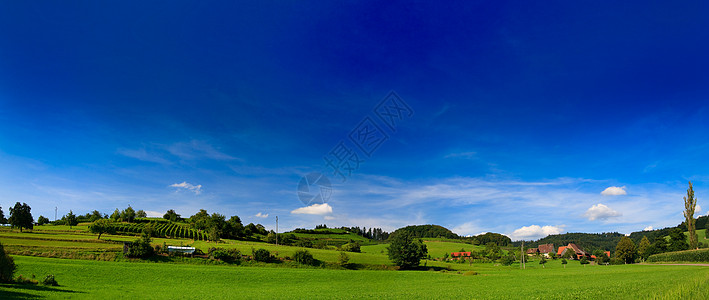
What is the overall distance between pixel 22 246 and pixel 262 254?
39591 mm

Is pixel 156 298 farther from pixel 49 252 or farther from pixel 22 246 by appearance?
pixel 22 246

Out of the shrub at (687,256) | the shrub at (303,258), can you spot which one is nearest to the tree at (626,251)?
the shrub at (687,256)

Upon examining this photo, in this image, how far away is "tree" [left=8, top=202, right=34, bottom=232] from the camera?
86.8 m

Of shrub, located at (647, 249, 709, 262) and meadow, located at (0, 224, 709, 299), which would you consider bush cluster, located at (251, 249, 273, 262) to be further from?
shrub, located at (647, 249, 709, 262)

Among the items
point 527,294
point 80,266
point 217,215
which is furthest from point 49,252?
point 527,294

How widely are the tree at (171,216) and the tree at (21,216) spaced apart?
5723 centimetres

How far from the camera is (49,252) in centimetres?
5731

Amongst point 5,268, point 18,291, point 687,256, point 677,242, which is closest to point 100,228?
point 5,268

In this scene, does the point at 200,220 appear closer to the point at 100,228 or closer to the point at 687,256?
the point at 100,228

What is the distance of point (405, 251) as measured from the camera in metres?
85.2

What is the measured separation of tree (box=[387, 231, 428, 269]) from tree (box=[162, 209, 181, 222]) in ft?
338

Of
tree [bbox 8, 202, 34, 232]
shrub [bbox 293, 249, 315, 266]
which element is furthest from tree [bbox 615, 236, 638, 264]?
tree [bbox 8, 202, 34, 232]

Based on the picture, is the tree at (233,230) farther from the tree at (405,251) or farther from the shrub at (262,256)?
the tree at (405,251)

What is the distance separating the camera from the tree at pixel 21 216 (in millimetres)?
86812
